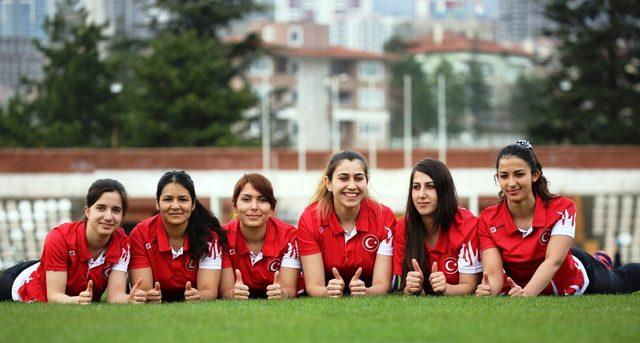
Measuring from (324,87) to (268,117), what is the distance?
3154 centimetres

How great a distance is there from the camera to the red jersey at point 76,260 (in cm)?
1004

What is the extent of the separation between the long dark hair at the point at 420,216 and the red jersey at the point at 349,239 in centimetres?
25

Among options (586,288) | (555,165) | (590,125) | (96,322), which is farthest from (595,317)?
(590,125)

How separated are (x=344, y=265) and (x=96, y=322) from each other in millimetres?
2879

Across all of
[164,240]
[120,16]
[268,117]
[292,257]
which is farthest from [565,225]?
[120,16]

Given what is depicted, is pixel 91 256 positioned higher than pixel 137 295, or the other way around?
pixel 91 256

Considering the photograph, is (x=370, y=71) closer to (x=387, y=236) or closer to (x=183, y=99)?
(x=183, y=99)

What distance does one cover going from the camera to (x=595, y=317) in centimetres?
871

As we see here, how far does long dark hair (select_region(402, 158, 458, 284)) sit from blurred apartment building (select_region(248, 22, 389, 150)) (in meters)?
74.9

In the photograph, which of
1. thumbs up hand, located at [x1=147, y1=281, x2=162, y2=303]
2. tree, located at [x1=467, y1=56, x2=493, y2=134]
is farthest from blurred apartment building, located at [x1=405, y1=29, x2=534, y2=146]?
thumbs up hand, located at [x1=147, y1=281, x2=162, y2=303]

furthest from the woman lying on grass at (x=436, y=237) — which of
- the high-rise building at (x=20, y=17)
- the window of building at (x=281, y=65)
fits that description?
the high-rise building at (x=20, y=17)

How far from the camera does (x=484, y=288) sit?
10094 millimetres

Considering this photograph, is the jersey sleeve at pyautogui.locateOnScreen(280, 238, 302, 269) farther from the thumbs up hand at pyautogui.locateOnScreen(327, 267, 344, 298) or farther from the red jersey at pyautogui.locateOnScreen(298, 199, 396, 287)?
the thumbs up hand at pyautogui.locateOnScreen(327, 267, 344, 298)

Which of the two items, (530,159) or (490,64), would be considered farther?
(490,64)
